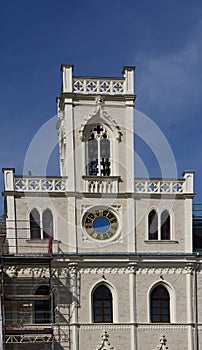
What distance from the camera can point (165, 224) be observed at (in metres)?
38.7

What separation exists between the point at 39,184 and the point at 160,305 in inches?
363

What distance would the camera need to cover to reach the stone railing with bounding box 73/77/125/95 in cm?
3916

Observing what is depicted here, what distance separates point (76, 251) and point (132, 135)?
23.6ft

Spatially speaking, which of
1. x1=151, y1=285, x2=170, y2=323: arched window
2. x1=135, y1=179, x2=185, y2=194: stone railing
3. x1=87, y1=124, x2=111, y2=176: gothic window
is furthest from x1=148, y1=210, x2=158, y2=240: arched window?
x1=87, y1=124, x2=111, y2=176: gothic window

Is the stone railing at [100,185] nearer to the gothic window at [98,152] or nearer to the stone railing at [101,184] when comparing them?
the stone railing at [101,184]

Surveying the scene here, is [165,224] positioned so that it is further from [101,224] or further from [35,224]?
[35,224]

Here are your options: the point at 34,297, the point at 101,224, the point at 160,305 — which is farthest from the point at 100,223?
the point at 34,297

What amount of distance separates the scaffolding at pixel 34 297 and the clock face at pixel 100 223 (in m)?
2.42

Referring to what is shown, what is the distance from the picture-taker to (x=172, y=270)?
124ft

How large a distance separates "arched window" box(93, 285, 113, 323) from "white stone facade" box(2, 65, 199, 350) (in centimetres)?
12

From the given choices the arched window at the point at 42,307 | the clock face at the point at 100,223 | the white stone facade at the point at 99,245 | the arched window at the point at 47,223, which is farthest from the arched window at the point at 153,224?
the arched window at the point at 42,307

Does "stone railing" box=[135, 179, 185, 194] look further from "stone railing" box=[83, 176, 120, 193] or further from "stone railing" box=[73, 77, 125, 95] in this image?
"stone railing" box=[73, 77, 125, 95]

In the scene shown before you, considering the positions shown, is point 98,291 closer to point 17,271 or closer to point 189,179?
point 17,271

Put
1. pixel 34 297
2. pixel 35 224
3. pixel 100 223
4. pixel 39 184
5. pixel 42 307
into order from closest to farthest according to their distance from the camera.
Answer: pixel 34 297 → pixel 42 307 → pixel 35 224 → pixel 39 184 → pixel 100 223
